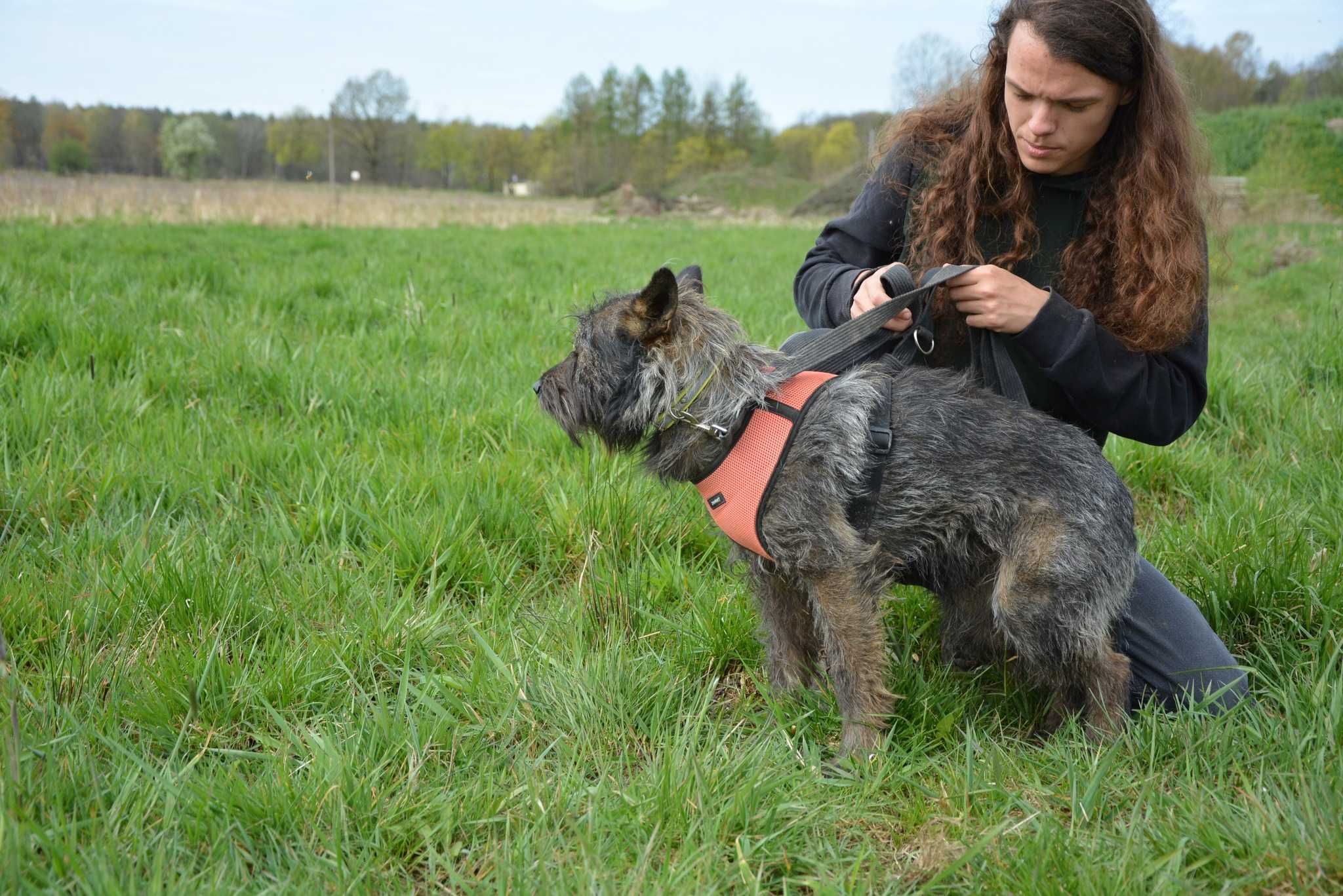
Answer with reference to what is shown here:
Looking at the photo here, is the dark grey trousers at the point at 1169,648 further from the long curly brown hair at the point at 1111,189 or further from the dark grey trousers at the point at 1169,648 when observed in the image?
the long curly brown hair at the point at 1111,189

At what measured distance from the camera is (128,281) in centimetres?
781

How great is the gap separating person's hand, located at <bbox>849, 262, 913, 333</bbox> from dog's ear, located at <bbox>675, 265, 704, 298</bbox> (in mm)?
604

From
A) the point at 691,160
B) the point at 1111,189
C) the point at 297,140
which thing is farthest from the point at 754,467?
the point at 691,160

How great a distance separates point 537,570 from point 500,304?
4.88 meters

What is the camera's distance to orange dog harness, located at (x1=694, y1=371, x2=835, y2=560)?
8.95 feet

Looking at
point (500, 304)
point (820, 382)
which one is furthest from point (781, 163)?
point (820, 382)

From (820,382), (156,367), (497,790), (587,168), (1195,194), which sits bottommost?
(497,790)

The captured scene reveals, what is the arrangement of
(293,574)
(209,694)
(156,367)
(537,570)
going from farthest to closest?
1. (156,367)
2. (537,570)
3. (293,574)
4. (209,694)

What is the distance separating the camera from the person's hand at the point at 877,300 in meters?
3.12

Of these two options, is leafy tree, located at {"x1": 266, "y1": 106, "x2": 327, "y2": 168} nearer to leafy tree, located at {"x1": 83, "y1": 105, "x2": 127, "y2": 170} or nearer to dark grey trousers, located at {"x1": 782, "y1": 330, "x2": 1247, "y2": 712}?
leafy tree, located at {"x1": 83, "y1": 105, "x2": 127, "y2": 170}

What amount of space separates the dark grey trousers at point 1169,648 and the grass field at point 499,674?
0.20 metres

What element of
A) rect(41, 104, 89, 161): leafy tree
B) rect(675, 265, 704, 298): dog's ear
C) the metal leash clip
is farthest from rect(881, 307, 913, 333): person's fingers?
rect(41, 104, 89, 161): leafy tree

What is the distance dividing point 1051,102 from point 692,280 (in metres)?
1.41

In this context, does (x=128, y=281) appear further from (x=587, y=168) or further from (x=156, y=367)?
(x=587, y=168)
